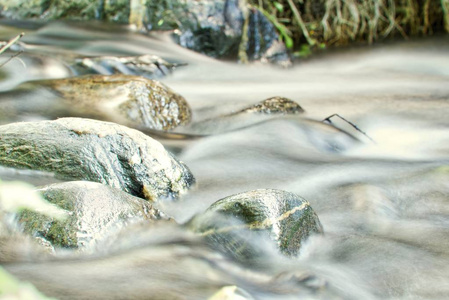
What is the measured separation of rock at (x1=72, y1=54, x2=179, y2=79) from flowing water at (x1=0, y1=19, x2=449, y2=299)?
0.54ft

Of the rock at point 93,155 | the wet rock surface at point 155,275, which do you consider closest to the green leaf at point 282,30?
the rock at point 93,155

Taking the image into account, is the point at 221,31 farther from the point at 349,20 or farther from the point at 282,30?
the point at 349,20

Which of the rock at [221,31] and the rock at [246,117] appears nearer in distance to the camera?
the rock at [246,117]

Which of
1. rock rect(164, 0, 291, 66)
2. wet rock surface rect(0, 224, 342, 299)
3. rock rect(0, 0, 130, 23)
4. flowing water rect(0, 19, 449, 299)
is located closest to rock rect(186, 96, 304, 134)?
flowing water rect(0, 19, 449, 299)

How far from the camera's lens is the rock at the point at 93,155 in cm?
275

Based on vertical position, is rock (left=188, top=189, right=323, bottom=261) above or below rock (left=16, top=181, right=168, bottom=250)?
below

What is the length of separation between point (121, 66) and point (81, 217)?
3.94 metres

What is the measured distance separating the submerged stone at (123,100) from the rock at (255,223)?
205 cm

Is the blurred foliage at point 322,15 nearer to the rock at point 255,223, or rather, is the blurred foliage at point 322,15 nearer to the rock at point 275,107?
the rock at point 275,107

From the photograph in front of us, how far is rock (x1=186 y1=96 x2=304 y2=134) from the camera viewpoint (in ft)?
15.7

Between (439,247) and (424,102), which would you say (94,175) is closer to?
(439,247)

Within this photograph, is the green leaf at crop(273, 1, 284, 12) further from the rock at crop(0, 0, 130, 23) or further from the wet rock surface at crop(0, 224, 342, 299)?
the wet rock surface at crop(0, 224, 342, 299)

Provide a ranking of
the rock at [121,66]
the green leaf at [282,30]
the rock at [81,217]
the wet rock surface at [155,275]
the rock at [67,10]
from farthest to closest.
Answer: the rock at [67,10]
the green leaf at [282,30]
the rock at [121,66]
the rock at [81,217]
the wet rock surface at [155,275]

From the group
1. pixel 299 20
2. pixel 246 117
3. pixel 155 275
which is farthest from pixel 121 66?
Result: pixel 155 275
